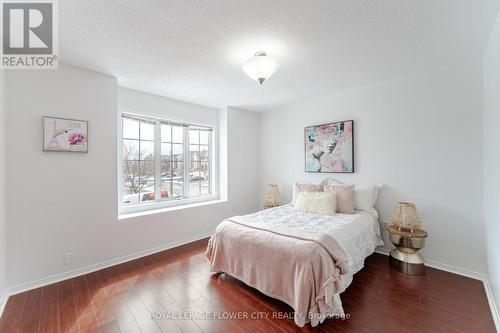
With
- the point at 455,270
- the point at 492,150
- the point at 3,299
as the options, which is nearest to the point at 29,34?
the point at 3,299

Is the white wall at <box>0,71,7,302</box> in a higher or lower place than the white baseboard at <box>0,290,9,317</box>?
higher

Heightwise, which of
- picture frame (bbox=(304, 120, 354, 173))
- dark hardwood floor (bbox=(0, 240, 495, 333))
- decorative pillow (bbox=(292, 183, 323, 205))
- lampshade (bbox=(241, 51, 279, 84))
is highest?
lampshade (bbox=(241, 51, 279, 84))

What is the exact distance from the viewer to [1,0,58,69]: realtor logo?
1.58 meters

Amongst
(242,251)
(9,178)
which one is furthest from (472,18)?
(9,178)

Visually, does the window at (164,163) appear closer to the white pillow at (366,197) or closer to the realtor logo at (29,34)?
the realtor logo at (29,34)

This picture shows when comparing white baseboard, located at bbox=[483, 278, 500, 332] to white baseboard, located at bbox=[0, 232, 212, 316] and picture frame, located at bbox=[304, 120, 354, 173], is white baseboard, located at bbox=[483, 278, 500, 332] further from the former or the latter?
white baseboard, located at bbox=[0, 232, 212, 316]

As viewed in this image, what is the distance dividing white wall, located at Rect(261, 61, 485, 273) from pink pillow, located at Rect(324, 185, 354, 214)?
0.42 m

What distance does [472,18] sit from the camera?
5.55 feet

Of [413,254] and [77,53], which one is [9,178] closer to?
[77,53]

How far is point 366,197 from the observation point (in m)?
2.99

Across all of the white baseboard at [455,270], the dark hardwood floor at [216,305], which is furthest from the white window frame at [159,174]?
the white baseboard at [455,270]

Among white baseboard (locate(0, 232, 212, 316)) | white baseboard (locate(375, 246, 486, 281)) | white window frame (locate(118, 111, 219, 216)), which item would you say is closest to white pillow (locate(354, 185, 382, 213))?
white baseboard (locate(375, 246, 486, 281))

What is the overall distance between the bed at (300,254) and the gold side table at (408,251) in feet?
0.84

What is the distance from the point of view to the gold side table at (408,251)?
246cm
